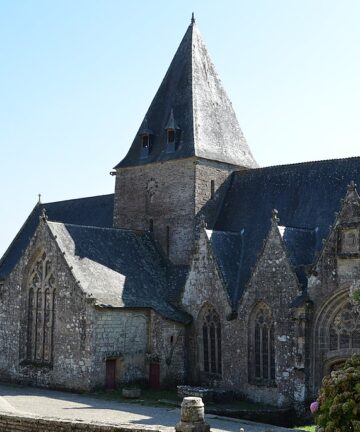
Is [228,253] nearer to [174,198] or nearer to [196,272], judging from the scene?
[196,272]

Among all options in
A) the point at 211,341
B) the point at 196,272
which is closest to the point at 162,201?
the point at 196,272

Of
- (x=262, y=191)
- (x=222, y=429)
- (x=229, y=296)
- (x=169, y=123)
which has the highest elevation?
(x=169, y=123)

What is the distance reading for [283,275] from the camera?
2719cm

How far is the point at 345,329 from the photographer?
2564cm

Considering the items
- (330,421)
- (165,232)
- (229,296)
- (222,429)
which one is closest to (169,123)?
(165,232)

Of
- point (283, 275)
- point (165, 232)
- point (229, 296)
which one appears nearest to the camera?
point (283, 275)

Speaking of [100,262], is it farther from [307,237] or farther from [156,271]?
[307,237]

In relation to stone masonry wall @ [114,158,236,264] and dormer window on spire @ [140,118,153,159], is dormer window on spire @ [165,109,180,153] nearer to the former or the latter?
stone masonry wall @ [114,158,236,264]

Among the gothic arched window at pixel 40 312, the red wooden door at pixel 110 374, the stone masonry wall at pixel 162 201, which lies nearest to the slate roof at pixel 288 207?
the stone masonry wall at pixel 162 201

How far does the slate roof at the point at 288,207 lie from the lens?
28.6 m

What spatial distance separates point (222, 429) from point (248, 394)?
6629 millimetres

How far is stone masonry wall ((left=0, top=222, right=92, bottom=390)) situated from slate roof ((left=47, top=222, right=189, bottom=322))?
557 millimetres

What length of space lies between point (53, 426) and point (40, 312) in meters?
15.6

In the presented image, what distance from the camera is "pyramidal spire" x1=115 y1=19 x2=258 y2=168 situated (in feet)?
115
